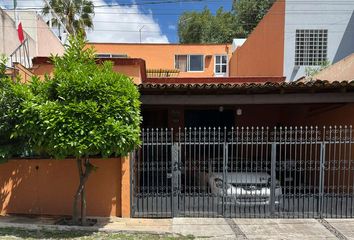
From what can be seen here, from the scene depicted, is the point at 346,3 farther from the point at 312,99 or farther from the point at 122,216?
the point at 122,216

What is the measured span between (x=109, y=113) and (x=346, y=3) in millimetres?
12195

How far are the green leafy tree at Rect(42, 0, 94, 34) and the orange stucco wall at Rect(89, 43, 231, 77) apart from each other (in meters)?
2.97

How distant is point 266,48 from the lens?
16438 millimetres

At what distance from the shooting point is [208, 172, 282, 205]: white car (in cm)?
760

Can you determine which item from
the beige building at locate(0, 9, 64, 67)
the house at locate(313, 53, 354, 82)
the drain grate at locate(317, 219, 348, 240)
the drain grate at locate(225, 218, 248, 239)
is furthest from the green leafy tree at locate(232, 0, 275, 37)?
the drain grate at locate(225, 218, 248, 239)

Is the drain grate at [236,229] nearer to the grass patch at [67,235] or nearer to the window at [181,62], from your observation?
the grass patch at [67,235]

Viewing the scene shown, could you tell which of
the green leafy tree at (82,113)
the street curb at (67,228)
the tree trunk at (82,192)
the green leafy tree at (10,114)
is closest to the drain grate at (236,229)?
the street curb at (67,228)

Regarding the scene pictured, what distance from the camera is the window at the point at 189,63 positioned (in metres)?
24.1

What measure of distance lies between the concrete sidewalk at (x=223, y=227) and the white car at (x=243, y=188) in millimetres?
431

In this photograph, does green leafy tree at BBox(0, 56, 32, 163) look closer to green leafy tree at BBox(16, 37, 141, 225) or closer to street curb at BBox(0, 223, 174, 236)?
green leafy tree at BBox(16, 37, 141, 225)

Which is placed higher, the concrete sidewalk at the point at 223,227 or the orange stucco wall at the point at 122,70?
the orange stucco wall at the point at 122,70

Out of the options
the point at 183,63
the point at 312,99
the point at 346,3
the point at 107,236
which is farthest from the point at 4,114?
the point at 183,63

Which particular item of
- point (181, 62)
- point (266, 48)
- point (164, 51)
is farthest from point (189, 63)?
point (266, 48)

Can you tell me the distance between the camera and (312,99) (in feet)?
26.0
